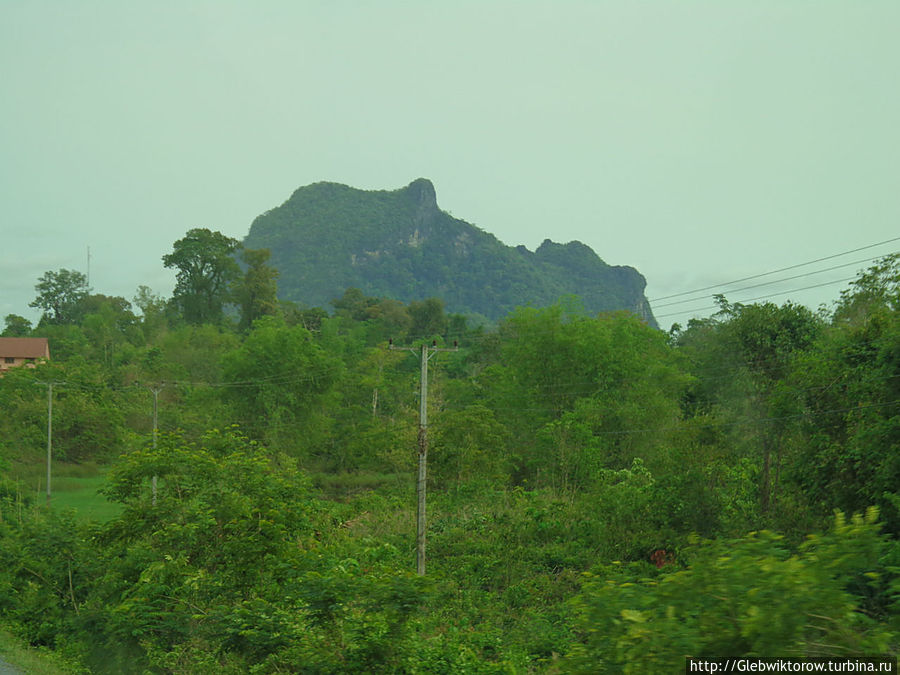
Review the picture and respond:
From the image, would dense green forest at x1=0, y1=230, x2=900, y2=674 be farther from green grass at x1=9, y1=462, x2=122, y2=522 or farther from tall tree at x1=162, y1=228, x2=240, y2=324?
tall tree at x1=162, y1=228, x2=240, y2=324

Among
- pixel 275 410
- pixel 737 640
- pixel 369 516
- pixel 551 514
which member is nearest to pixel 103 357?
pixel 275 410

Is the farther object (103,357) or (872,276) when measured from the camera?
(103,357)

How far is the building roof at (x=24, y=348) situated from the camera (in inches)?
2372

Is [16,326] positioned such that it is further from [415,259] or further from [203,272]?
[415,259]

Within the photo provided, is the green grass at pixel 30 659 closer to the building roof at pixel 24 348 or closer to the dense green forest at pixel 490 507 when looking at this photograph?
the dense green forest at pixel 490 507

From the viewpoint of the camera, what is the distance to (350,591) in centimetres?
852

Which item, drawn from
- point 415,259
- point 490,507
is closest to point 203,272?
point 490,507

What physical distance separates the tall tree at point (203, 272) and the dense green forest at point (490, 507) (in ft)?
52.1

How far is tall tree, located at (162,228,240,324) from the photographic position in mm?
67000

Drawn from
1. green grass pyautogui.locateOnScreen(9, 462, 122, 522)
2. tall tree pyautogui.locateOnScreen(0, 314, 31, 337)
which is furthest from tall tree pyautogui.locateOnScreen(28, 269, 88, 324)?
green grass pyautogui.locateOnScreen(9, 462, 122, 522)

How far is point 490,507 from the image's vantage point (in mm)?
27672

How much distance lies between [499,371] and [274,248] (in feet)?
394

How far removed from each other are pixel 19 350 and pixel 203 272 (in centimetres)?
1705

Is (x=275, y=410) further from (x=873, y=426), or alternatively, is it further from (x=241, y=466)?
(x=873, y=426)
